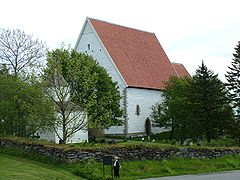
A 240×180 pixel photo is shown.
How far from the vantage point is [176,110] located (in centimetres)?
4875

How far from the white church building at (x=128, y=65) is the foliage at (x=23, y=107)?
25212 mm

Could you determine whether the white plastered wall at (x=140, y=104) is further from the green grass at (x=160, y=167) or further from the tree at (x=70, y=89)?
the green grass at (x=160, y=167)

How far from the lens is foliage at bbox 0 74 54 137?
29641 mm

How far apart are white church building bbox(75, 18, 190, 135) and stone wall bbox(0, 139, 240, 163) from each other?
27.0m

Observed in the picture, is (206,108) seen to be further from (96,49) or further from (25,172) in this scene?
(25,172)

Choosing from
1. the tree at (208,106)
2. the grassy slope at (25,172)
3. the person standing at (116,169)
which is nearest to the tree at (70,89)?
the grassy slope at (25,172)

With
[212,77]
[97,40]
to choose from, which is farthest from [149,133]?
[212,77]

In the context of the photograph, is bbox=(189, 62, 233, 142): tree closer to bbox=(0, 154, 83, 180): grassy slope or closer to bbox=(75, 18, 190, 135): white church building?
bbox=(75, 18, 190, 135): white church building

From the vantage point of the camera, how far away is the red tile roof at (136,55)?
2297 inches

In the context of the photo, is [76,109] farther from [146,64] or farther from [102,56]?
[146,64]

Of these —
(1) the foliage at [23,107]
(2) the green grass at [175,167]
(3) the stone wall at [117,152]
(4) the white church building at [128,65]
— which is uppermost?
(4) the white church building at [128,65]

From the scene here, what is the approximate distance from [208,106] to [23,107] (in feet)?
62.7

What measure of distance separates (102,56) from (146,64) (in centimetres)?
748

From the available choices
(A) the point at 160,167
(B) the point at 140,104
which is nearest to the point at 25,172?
(A) the point at 160,167
